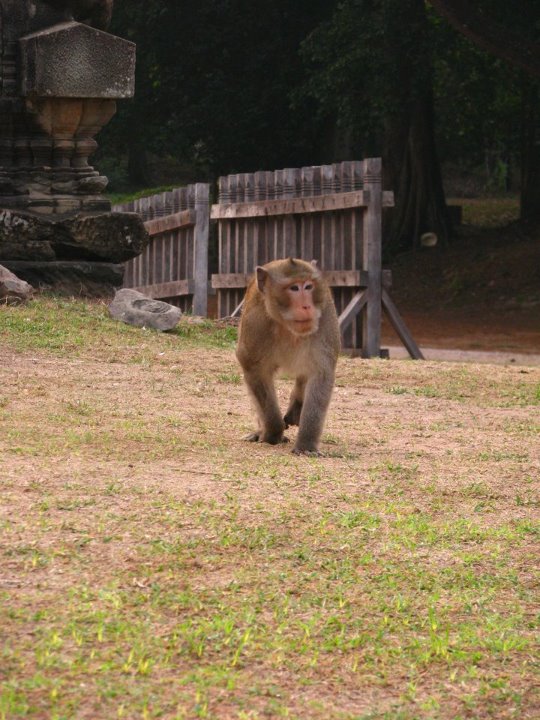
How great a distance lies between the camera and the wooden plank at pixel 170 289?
16141 millimetres

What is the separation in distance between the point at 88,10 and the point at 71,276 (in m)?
2.84

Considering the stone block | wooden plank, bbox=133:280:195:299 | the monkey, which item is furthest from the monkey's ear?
wooden plank, bbox=133:280:195:299

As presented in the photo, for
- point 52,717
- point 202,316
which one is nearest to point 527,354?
point 202,316

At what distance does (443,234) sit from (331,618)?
24.7 metres

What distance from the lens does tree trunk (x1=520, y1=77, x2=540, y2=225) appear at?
28688 millimetres

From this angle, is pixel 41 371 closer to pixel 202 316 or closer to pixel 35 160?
pixel 35 160

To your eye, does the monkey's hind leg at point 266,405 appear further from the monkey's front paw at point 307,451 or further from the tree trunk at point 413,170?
the tree trunk at point 413,170

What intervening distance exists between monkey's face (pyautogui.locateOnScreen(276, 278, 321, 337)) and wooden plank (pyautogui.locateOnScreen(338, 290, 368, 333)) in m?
6.58

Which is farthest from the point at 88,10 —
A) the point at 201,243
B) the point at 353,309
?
the point at 353,309

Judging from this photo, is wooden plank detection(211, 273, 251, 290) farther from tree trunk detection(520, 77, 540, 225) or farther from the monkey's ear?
tree trunk detection(520, 77, 540, 225)

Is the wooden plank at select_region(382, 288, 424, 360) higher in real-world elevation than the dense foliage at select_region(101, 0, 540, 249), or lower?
lower

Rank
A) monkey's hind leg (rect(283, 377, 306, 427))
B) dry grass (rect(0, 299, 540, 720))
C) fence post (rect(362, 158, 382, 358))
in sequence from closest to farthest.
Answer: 1. dry grass (rect(0, 299, 540, 720))
2. monkey's hind leg (rect(283, 377, 306, 427))
3. fence post (rect(362, 158, 382, 358))

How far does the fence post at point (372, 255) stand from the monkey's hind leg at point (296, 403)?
229 inches

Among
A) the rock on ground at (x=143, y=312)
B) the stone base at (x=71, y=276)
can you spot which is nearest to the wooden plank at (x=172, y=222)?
the stone base at (x=71, y=276)
